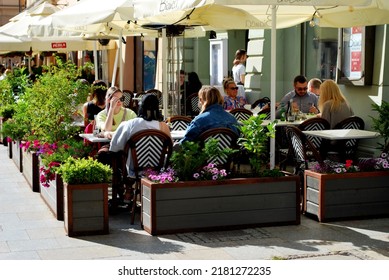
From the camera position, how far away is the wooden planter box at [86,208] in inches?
326

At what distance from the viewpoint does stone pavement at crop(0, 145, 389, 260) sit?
7.57 metres

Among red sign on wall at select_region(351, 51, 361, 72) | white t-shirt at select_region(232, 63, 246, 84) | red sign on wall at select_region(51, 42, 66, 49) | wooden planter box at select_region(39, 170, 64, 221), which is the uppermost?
red sign on wall at select_region(51, 42, 66, 49)

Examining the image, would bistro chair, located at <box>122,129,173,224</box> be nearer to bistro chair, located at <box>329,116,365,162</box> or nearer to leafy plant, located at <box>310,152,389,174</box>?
leafy plant, located at <box>310,152,389,174</box>

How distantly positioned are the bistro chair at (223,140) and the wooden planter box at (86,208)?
1274mm

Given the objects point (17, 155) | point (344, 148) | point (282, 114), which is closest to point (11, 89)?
point (17, 155)

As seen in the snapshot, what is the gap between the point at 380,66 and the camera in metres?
12.3

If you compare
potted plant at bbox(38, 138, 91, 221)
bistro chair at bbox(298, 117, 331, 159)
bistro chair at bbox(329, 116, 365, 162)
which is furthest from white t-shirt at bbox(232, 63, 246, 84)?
potted plant at bbox(38, 138, 91, 221)

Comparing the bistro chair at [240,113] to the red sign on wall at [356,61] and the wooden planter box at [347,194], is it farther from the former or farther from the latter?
the wooden planter box at [347,194]

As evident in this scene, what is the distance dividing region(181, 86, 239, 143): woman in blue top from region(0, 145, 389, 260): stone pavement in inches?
48.6

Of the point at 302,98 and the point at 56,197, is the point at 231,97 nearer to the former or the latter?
the point at 302,98

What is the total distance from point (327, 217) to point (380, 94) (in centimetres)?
394

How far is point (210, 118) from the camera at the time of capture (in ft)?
30.0

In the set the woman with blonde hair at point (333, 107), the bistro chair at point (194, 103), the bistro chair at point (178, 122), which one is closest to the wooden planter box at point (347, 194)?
the woman with blonde hair at point (333, 107)

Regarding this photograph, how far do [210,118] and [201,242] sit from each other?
1660mm
